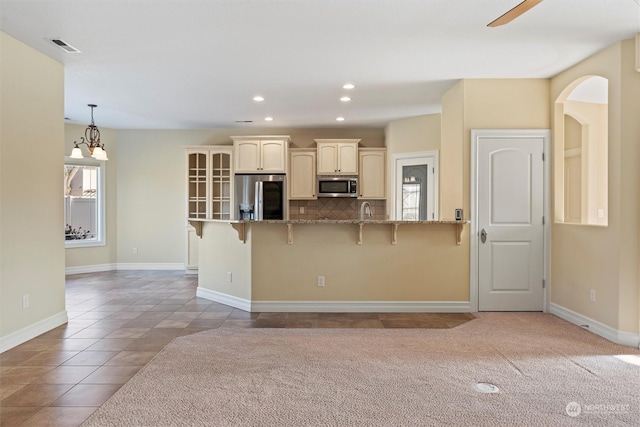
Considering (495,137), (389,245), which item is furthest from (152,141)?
(495,137)

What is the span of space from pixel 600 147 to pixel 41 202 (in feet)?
22.2

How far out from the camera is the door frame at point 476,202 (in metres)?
4.38

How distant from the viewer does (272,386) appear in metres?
2.55

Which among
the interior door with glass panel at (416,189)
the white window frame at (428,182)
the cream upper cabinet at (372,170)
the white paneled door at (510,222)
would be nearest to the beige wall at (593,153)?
the white paneled door at (510,222)

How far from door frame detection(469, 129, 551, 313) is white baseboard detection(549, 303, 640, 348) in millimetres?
204

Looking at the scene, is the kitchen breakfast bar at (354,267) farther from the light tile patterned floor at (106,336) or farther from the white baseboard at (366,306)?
the light tile patterned floor at (106,336)

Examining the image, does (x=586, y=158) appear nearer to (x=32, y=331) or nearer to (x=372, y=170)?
(x=372, y=170)

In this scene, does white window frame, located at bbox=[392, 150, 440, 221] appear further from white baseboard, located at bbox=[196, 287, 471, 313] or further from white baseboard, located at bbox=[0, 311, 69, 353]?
white baseboard, located at bbox=[0, 311, 69, 353]

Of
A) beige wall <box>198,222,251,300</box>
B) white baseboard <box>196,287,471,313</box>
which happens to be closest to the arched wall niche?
white baseboard <box>196,287,471,313</box>

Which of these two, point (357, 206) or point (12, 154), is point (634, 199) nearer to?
point (357, 206)

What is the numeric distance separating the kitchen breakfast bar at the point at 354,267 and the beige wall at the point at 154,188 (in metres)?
3.54

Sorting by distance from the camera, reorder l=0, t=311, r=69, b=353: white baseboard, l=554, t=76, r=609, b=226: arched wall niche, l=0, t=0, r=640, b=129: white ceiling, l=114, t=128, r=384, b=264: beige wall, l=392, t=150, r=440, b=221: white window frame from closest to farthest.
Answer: l=0, t=0, r=640, b=129: white ceiling → l=0, t=311, r=69, b=353: white baseboard → l=554, t=76, r=609, b=226: arched wall niche → l=392, t=150, r=440, b=221: white window frame → l=114, t=128, r=384, b=264: beige wall

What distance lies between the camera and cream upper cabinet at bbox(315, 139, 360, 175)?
6910mm

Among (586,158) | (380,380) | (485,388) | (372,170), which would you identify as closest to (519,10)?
(485,388)
